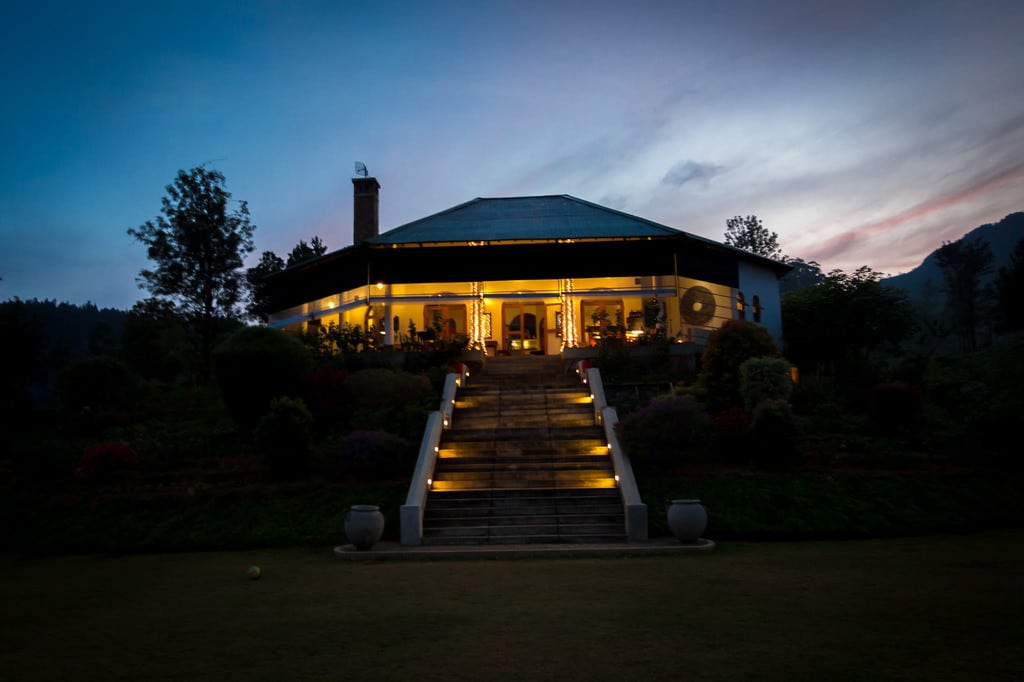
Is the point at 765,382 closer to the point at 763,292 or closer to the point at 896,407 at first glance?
the point at 896,407

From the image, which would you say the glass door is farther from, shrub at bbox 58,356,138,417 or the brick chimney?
shrub at bbox 58,356,138,417

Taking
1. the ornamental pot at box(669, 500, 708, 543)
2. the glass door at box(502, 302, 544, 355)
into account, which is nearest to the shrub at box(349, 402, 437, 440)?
the ornamental pot at box(669, 500, 708, 543)

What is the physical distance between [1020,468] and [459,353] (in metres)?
14.3

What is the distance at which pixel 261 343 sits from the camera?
17922 millimetres

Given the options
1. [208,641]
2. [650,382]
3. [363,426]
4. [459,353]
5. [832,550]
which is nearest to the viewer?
[208,641]

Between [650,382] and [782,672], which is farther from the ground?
[650,382]

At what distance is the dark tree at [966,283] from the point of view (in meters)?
62.1

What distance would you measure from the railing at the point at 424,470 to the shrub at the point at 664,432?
12.5 feet

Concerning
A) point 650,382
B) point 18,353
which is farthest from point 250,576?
point 18,353

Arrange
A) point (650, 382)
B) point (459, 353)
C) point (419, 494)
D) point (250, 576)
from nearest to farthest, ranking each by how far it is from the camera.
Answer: point (250, 576)
point (419, 494)
point (650, 382)
point (459, 353)

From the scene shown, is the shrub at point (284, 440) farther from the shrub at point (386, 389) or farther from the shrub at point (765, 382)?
the shrub at point (765, 382)

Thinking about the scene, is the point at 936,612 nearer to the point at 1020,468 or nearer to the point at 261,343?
the point at 1020,468

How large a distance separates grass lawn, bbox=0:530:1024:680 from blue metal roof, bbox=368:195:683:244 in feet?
54.1

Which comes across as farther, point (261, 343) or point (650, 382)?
point (650, 382)
